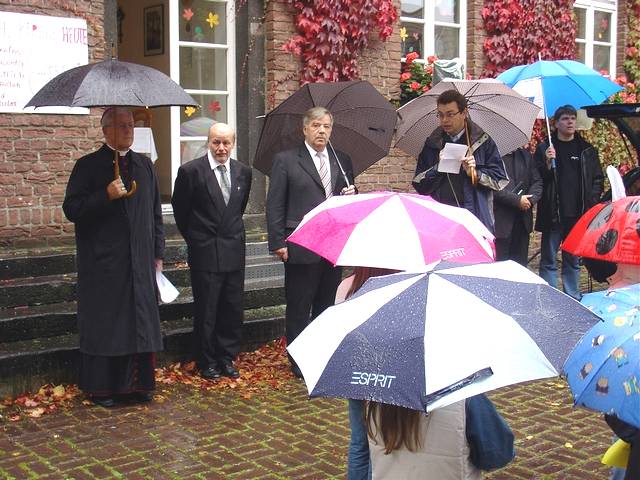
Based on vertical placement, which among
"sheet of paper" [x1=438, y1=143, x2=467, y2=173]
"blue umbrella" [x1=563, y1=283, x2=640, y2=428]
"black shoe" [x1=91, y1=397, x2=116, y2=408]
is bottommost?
"black shoe" [x1=91, y1=397, x2=116, y2=408]

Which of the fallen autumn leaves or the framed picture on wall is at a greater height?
the framed picture on wall

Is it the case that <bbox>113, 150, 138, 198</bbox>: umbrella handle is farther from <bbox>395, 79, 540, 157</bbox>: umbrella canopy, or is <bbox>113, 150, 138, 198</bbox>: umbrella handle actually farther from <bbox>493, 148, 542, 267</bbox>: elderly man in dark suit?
<bbox>493, 148, 542, 267</bbox>: elderly man in dark suit

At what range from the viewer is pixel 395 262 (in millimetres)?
3564

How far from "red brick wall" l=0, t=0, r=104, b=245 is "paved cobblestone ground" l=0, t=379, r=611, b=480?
2.33m

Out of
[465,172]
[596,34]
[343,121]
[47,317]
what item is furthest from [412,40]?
[47,317]

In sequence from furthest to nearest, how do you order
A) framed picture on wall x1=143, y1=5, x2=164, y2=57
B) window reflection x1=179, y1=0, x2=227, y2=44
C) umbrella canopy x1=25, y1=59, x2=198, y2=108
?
framed picture on wall x1=143, y1=5, x2=164, y2=57 < window reflection x1=179, y1=0, x2=227, y2=44 < umbrella canopy x1=25, y1=59, x2=198, y2=108

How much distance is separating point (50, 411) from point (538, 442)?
10.4 ft

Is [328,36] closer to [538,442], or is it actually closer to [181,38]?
[181,38]

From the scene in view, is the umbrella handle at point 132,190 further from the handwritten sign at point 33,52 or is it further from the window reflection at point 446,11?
the window reflection at point 446,11

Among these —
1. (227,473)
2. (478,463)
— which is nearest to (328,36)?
(227,473)

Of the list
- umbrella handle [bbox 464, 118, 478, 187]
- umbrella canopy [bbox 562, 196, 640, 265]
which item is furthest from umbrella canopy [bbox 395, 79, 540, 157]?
umbrella canopy [bbox 562, 196, 640, 265]

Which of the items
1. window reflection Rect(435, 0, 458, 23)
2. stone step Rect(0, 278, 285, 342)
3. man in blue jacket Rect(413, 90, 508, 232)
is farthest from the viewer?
window reflection Rect(435, 0, 458, 23)

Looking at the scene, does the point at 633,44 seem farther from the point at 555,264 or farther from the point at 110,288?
the point at 110,288

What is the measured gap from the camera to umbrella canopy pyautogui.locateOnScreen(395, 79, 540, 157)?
7.36m
